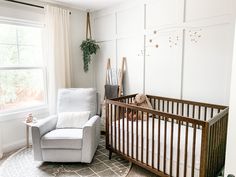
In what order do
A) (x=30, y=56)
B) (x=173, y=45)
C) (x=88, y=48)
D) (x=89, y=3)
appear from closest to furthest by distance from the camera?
(x=173, y=45) → (x=30, y=56) → (x=89, y=3) → (x=88, y=48)

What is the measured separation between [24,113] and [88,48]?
1642 mm

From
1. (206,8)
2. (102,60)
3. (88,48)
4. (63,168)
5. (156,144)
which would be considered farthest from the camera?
(102,60)

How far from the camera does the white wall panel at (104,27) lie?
3670mm

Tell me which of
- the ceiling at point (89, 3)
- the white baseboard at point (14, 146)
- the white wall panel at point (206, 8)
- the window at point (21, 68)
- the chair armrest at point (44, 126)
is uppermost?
the ceiling at point (89, 3)

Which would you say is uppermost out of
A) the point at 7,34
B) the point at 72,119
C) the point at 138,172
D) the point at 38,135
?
the point at 7,34

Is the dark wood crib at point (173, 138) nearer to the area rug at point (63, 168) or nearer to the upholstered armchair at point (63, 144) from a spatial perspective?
the area rug at point (63, 168)

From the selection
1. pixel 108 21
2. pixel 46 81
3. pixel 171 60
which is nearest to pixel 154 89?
pixel 171 60

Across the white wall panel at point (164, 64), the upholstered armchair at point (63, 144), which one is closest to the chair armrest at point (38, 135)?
the upholstered armchair at point (63, 144)

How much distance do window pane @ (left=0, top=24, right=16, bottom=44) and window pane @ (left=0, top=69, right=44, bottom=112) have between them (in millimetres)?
475

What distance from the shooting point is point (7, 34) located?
3.02 metres

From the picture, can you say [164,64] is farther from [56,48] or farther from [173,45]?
[56,48]

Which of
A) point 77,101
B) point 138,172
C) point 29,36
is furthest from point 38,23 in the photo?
point 138,172

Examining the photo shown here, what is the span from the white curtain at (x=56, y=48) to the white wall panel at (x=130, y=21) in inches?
38.3

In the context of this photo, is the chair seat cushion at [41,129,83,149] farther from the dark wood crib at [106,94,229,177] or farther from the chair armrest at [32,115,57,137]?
the dark wood crib at [106,94,229,177]
